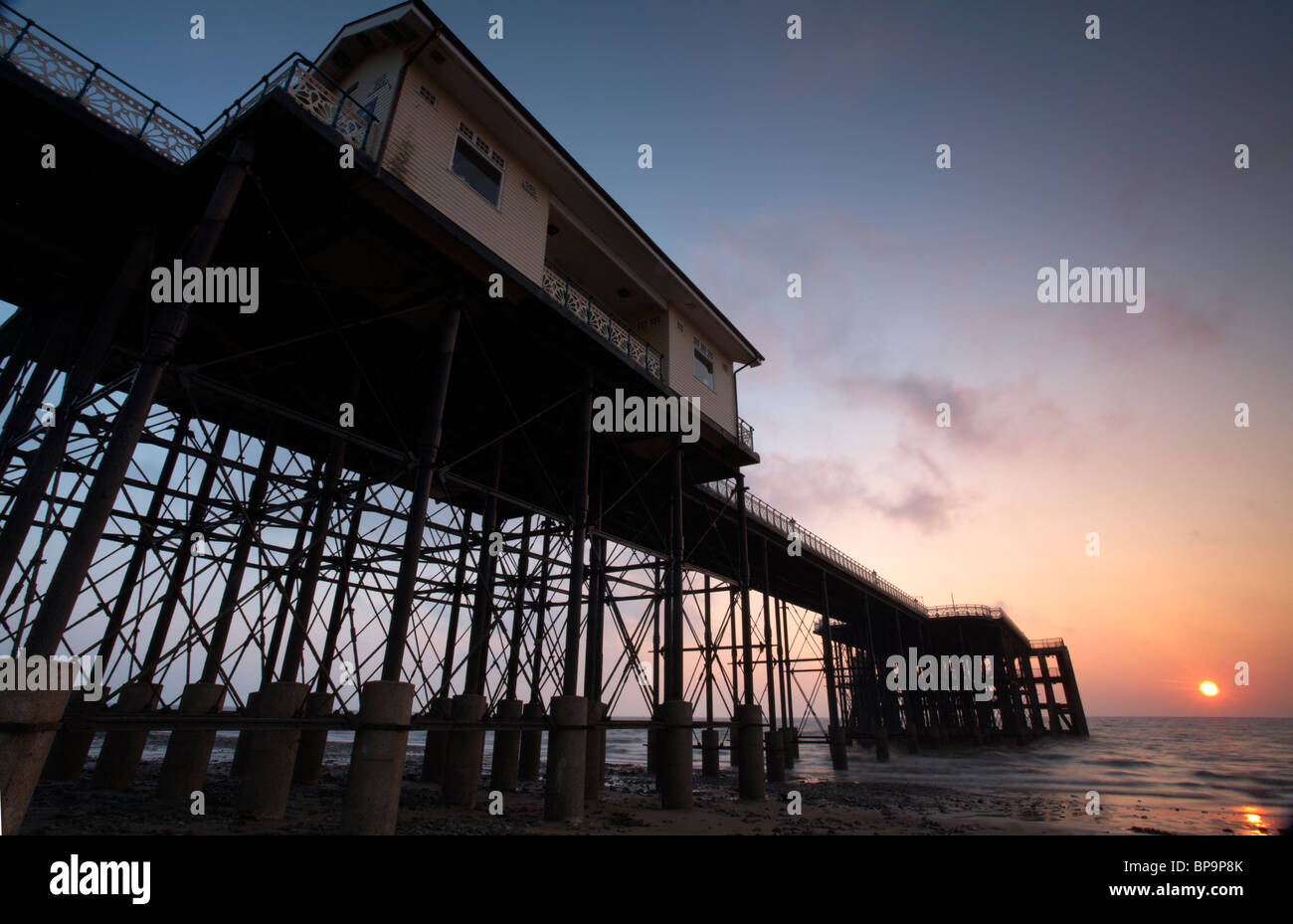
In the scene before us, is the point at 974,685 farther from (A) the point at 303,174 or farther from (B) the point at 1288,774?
(A) the point at 303,174

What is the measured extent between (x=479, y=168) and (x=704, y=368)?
29.8 feet

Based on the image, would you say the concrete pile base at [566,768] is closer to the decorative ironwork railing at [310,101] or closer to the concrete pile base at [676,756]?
the concrete pile base at [676,756]

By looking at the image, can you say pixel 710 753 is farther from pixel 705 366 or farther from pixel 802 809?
pixel 705 366

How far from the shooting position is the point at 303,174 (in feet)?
30.5

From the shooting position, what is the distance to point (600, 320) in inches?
591

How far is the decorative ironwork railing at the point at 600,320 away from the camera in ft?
43.7

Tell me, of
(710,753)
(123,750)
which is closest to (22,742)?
(123,750)

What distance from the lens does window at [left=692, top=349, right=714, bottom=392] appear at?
1884cm

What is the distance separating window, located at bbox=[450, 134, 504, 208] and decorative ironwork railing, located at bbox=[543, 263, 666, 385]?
1.82 meters

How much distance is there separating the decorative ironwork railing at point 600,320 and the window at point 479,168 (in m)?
1.82

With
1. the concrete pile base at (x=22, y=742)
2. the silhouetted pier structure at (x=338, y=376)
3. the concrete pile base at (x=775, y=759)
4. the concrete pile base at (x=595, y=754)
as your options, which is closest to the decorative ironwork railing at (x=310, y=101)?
the silhouetted pier structure at (x=338, y=376)

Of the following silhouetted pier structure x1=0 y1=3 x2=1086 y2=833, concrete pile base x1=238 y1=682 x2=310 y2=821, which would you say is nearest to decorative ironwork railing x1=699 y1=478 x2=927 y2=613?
silhouetted pier structure x1=0 y1=3 x2=1086 y2=833
